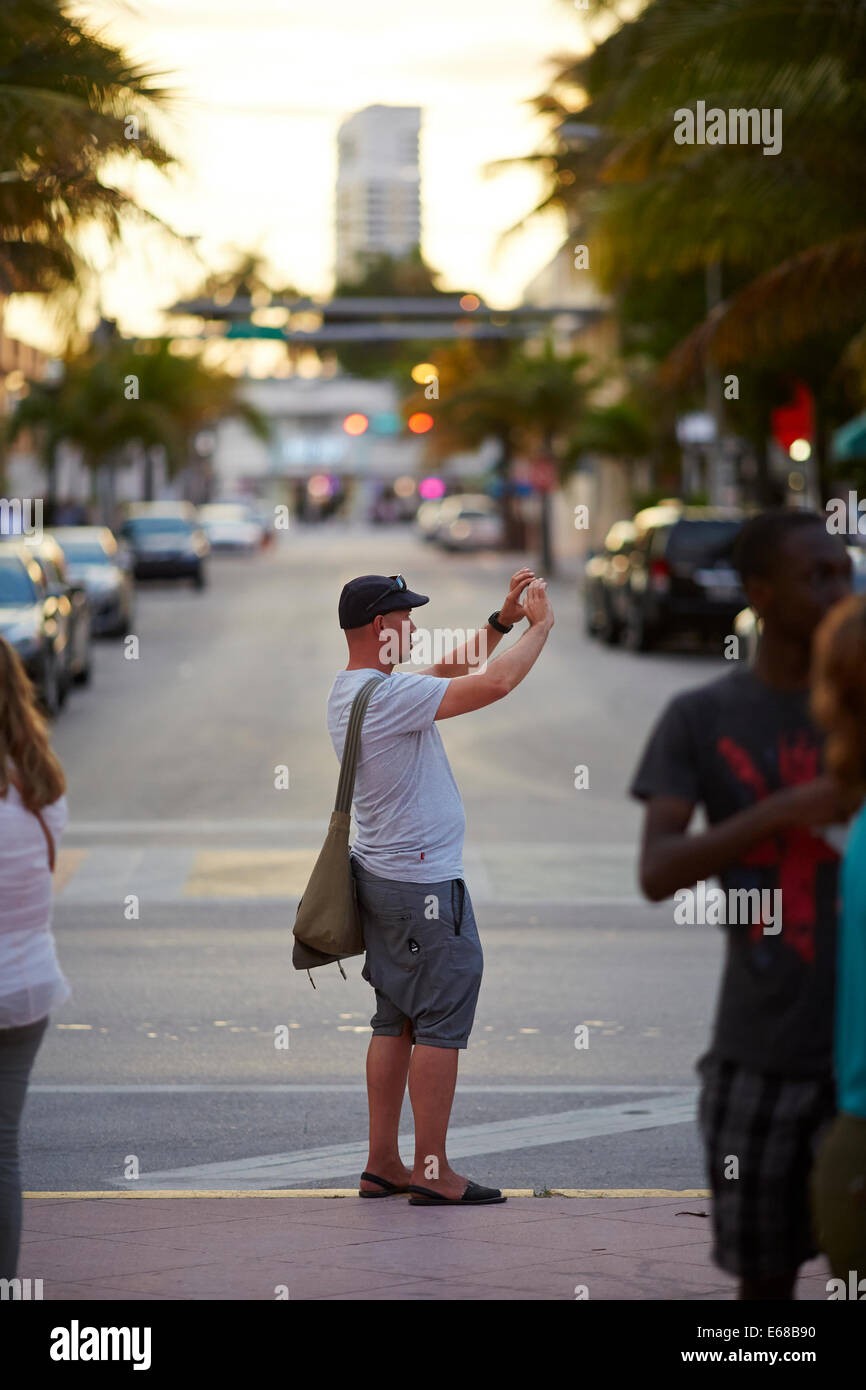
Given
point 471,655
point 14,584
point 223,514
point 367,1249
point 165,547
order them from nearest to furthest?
point 367,1249 → point 471,655 → point 14,584 → point 165,547 → point 223,514

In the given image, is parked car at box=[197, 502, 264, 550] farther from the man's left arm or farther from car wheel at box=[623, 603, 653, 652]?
the man's left arm

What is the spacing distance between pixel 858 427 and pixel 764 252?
7.62m

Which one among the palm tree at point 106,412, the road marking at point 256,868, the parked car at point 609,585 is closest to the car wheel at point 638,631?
the parked car at point 609,585

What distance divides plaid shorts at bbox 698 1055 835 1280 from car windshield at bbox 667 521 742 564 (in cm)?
2367

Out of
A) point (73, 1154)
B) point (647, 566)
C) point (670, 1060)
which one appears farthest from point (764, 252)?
point (73, 1154)

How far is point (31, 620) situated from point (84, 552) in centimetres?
1265

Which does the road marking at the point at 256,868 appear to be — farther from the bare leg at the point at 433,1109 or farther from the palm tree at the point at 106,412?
the palm tree at the point at 106,412

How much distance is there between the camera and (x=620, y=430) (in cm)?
4909

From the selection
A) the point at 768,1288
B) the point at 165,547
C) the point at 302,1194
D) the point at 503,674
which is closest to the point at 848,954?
the point at 768,1288

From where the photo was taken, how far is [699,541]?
90.3 ft

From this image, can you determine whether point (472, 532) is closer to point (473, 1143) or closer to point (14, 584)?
point (14, 584)

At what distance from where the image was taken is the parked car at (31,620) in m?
19.6

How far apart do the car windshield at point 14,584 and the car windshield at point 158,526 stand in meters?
24.9
